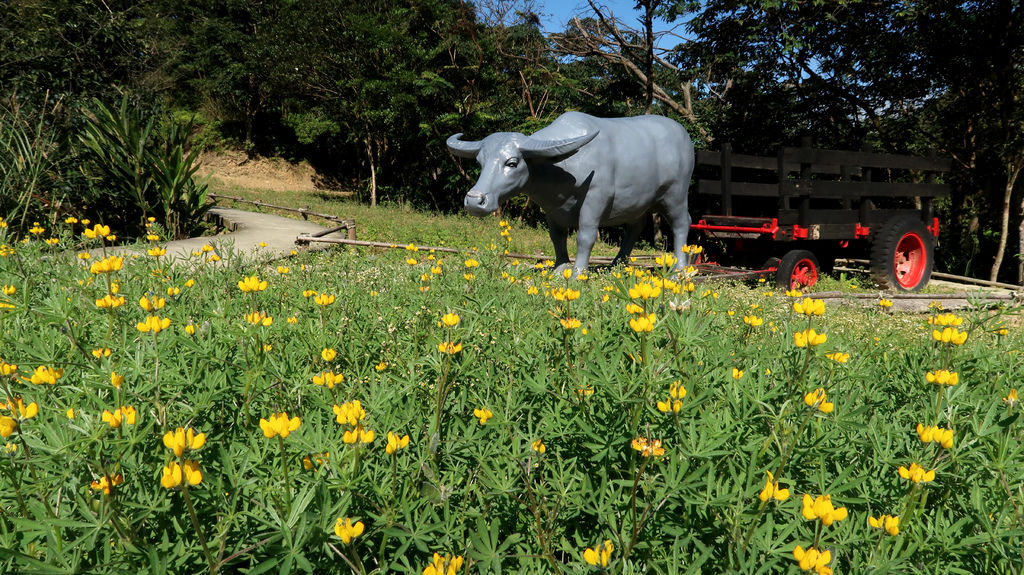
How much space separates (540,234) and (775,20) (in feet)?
21.7

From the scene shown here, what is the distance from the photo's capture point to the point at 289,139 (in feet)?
102

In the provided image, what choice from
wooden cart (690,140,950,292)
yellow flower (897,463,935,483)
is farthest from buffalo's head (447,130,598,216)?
yellow flower (897,463,935,483)

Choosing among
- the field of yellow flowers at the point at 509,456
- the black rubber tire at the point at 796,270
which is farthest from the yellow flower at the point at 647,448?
the black rubber tire at the point at 796,270

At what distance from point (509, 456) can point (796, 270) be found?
616cm

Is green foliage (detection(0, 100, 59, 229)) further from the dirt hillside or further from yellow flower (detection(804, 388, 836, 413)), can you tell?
the dirt hillside

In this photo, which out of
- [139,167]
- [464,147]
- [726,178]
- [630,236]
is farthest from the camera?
[139,167]

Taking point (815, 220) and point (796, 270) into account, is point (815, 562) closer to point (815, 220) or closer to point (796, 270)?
point (796, 270)

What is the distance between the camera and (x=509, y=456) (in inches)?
48.2

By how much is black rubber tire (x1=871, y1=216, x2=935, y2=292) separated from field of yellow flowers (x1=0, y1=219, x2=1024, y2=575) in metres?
5.46

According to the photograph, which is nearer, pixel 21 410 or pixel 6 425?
pixel 6 425

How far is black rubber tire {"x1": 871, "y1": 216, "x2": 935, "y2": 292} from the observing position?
659 centimetres

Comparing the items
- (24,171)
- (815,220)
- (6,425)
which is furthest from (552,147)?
(24,171)

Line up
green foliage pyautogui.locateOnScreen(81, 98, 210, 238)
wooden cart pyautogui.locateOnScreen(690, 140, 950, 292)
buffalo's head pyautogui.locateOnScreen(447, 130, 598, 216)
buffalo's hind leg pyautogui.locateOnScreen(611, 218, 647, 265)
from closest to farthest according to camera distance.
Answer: buffalo's head pyautogui.locateOnScreen(447, 130, 598, 216) < wooden cart pyautogui.locateOnScreen(690, 140, 950, 292) < buffalo's hind leg pyautogui.locateOnScreen(611, 218, 647, 265) < green foliage pyautogui.locateOnScreen(81, 98, 210, 238)

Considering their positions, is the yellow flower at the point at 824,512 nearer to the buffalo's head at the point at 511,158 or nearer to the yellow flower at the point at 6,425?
the yellow flower at the point at 6,425
